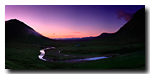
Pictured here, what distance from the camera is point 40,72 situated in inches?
404

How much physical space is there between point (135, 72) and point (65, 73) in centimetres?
737

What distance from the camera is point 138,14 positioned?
163125mm

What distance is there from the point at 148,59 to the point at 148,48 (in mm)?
1341
